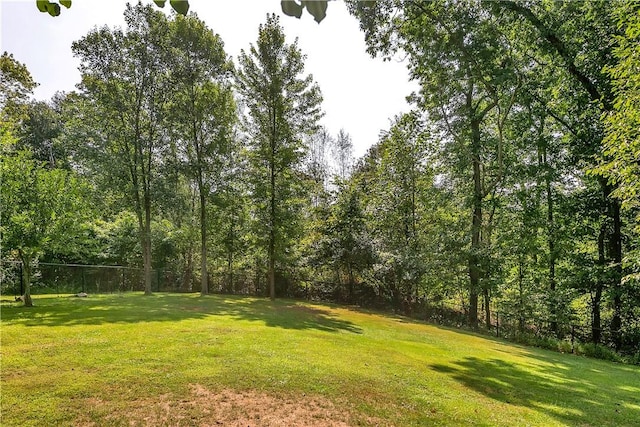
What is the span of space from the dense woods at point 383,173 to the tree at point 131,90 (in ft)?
0.32

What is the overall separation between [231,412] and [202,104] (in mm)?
17980

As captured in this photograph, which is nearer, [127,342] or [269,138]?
[127,342]

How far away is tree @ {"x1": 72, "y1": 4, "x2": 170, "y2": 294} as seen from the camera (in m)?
16.3

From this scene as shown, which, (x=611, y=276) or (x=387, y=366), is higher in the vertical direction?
(x=611, y=276)

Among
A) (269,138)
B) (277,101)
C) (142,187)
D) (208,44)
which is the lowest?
(142,187)

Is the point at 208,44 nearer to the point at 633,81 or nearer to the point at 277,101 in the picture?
the point at 277,101

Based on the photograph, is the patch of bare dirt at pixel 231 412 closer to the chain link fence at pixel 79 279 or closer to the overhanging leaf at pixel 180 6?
the overhanging leaf at pixel 180 6

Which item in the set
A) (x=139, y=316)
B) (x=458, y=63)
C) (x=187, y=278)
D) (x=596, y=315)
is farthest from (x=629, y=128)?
(x=187, y=278)

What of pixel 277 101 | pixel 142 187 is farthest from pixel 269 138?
pixel 142 187

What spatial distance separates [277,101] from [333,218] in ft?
23.1

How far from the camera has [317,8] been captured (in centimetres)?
112

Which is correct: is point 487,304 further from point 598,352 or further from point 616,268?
point 616,268

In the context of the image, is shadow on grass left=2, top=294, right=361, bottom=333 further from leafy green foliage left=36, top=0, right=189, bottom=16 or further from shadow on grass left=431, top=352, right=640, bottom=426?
leafy green foliage left=36, top=0, right=189, bottom=16

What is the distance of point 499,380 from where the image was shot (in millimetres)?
6727
